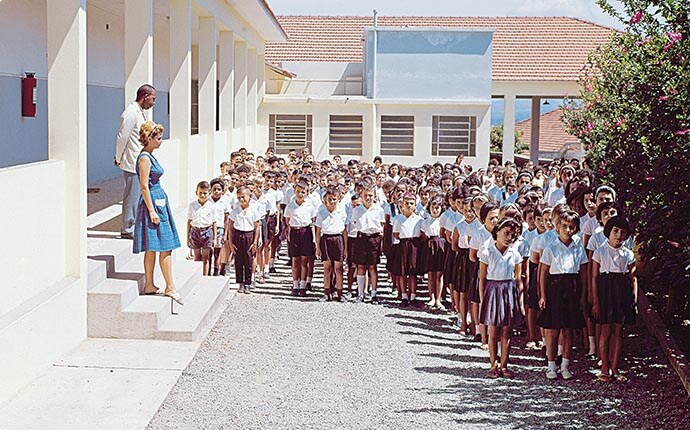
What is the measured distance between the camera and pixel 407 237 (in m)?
12.1

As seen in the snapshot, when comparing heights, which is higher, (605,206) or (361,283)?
(605,206)

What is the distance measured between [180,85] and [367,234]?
4060mm

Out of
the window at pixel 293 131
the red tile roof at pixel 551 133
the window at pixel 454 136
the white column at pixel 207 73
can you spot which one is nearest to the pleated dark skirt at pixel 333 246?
the white column at pixel 207 73

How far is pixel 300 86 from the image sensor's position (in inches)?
1254

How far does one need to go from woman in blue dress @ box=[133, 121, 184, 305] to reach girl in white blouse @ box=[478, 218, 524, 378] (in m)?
3.03

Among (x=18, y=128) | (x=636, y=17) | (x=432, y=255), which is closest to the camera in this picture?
(x=636, y=17)

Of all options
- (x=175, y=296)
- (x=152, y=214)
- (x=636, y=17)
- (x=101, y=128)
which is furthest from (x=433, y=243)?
(x=101, y=128)

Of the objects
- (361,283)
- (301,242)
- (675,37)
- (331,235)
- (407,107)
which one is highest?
(407,107)

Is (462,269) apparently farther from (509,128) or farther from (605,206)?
(509,128)

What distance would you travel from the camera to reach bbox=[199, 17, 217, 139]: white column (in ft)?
55.6

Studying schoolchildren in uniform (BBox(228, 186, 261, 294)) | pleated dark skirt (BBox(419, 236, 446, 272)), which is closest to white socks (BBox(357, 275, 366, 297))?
pleated dark skirt (BBox(419, 236, 446, 272))

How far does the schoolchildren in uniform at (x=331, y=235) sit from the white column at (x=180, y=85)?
288 centimetres

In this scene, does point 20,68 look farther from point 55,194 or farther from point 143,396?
point 143,396

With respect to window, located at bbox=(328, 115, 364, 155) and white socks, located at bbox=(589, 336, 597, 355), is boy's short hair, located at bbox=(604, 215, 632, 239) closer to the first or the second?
white socks, located at bbox=(589, 336, 597, 355)
